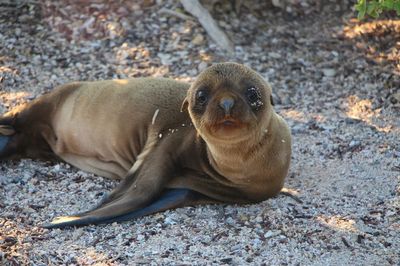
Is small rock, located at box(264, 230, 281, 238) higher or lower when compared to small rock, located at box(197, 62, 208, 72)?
higher

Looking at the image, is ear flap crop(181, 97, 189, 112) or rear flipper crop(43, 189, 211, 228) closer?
rear flipper crop(43, 189, 211, 228)

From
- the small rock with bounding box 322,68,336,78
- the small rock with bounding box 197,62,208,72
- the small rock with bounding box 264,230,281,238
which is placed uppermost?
the small rock with bounding box 264,230,281,238

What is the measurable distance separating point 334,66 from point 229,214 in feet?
9.74

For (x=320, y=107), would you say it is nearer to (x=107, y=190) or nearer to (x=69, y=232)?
(x=107, y=190)

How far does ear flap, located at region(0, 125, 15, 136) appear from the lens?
21.2 ft

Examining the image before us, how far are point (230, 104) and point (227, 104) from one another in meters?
0.02

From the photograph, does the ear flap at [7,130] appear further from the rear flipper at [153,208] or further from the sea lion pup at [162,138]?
the rear flipper at [153,208]

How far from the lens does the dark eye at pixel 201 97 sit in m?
4.99

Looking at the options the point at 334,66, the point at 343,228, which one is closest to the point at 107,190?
the point at 343,228

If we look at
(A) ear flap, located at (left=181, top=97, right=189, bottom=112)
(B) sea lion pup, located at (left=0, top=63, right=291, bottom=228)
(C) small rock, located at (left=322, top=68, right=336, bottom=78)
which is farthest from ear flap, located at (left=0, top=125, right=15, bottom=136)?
(C) small rock, located at (left=322, top=68, right=336, bottom=78)

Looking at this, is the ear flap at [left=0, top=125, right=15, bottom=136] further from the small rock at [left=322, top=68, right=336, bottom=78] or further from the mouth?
the small rock at [left=322, top=68, right=336, bottom=78]

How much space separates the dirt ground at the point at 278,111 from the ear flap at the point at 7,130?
0.92 feet

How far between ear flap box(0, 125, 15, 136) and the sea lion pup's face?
1963 millimetres

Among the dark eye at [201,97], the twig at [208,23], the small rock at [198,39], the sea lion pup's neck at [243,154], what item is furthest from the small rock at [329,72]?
the dark eye at [201,97]
